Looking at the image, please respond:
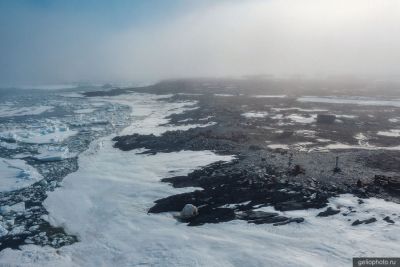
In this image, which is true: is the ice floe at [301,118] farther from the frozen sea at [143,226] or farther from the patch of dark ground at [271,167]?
the frozen sea at [143,226]

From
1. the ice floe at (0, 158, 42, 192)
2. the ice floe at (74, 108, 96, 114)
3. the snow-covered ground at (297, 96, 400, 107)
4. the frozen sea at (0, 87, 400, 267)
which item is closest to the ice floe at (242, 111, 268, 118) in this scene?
the snow-covered ground at (297, 96, 400, 107)

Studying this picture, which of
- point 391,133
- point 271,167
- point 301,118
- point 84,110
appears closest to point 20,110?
point 84,110

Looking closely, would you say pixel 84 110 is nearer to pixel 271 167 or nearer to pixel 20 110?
pixel 20 110

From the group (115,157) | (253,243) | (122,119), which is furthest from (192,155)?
(122,119)

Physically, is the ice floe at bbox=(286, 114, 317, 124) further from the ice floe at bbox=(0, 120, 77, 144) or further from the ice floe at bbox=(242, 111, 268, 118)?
the ice floe at bbox=(0, 120, 77, 144)

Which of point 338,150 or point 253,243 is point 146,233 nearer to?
point 253,243
